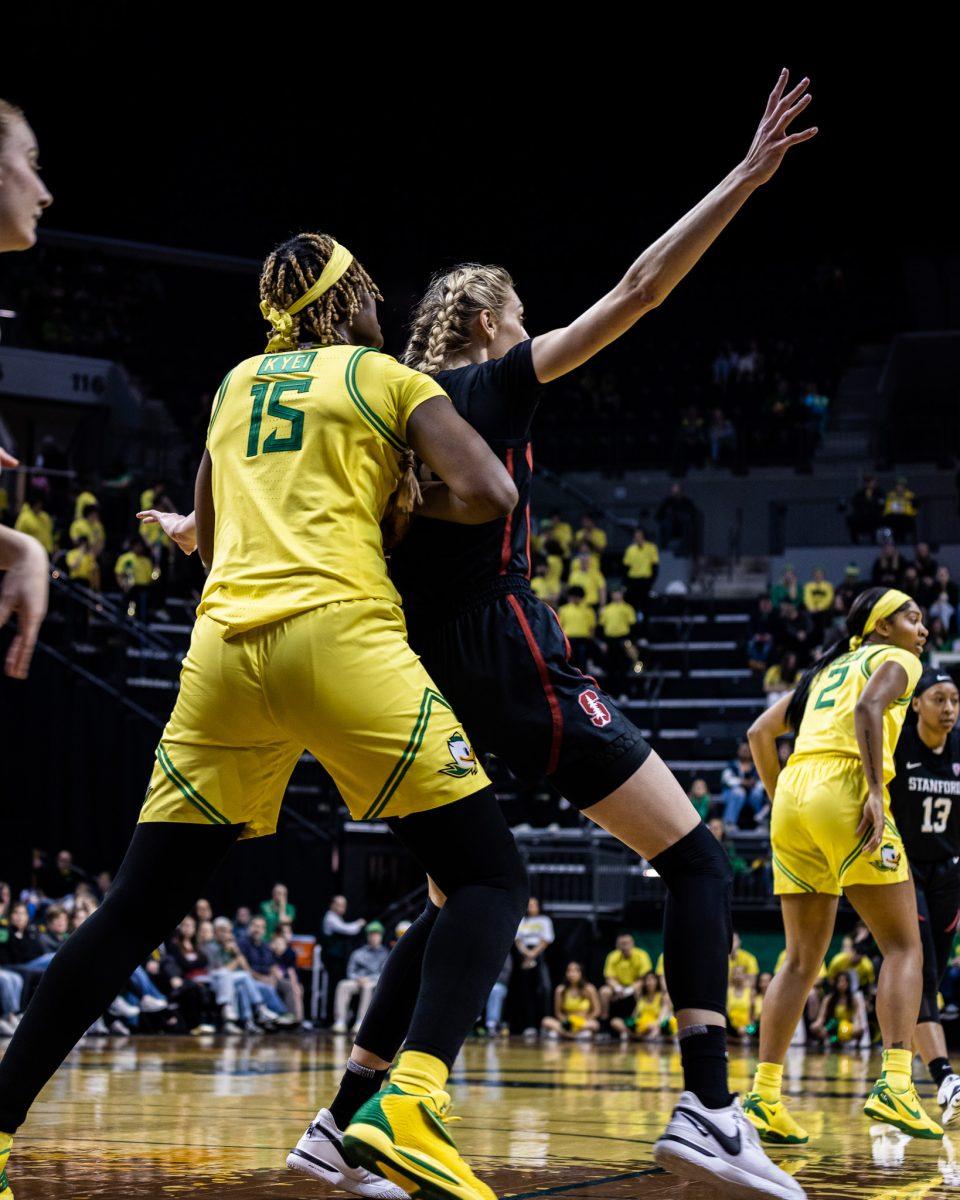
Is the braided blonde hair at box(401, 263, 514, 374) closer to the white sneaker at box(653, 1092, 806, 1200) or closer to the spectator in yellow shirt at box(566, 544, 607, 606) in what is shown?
the white sneaker at box(653, 1092, 806, 1200)

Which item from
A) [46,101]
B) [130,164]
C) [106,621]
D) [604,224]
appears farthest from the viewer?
[604,224]

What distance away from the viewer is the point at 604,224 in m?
31.5

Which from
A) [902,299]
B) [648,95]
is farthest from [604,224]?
[902,299]

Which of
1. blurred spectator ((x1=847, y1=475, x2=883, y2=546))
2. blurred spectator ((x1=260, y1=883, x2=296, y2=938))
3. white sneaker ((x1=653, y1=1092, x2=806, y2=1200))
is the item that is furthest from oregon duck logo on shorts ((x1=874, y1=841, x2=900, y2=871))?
blurred spectator ((x1=847, y1=475, x2=883, y2=546))

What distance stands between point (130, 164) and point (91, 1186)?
27.8 metres

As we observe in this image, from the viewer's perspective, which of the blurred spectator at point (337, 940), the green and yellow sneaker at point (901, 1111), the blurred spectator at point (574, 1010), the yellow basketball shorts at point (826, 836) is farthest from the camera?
the blurred spectator at point (337, 940)

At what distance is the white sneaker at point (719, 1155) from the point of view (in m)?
3.44

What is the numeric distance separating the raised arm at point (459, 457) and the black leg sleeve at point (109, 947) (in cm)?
90

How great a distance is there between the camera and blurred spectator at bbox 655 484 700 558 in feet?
87.6

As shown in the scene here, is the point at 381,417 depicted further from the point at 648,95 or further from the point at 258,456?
the point at 648,95

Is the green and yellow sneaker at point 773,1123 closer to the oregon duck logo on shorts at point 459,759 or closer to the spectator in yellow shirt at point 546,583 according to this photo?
the oregon duck logo on shorts at point 459,759

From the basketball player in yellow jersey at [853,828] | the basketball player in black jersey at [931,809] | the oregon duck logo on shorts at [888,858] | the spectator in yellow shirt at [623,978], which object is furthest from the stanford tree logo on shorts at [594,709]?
the spectator in yellow shirt at [623,978]

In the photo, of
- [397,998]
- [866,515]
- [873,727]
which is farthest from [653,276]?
[866,515]

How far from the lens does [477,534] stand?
380 cm
